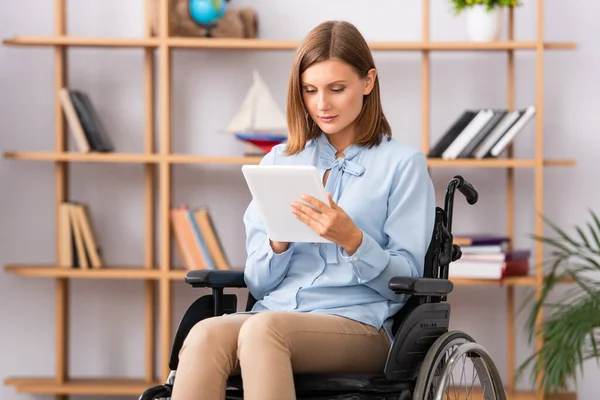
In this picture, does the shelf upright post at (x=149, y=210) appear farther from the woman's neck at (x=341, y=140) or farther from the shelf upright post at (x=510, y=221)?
the woman's neck at (x=341, y=140)

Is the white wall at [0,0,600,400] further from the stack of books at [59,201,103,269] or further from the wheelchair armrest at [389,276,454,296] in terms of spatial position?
the wheelchair armrest at [389,276,454,296]

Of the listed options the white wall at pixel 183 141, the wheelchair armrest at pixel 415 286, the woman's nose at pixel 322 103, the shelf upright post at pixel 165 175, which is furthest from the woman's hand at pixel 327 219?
the white wall at pixel 183 141

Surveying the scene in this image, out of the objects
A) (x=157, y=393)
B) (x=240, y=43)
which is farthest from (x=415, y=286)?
(x=240, y=43)

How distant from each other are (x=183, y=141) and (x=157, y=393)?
1.82 metres

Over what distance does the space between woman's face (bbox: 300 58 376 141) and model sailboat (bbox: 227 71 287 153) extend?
1.19m

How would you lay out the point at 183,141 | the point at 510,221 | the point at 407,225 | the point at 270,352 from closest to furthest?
the point at 270,352
the point at 407,225
the point at 510,221
the point at 183,141

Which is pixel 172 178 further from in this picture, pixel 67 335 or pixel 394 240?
pixel 394 240

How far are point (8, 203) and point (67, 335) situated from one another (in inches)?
21.5

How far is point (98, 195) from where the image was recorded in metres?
3.55

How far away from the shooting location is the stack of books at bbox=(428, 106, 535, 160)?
3215mm

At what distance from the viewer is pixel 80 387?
333 centimetres

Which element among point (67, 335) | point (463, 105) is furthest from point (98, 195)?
point (463, 105)

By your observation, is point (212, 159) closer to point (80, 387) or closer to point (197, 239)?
point (197, 239)

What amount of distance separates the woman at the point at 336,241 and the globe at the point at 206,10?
4.17 feet
